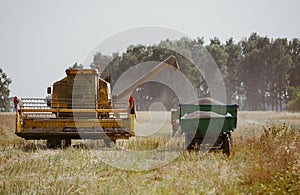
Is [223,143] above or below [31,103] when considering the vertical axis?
below

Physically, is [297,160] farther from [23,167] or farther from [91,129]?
[91,129]

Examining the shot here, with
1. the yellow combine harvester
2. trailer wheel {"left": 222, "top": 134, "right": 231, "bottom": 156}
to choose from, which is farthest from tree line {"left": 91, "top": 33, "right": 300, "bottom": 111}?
trailer wheel {"left": 222, "top": 134, "right": 231, "bottom": 156}

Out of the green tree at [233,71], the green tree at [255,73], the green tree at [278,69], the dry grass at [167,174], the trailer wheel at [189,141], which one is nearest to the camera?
the dry grass at [167,174]

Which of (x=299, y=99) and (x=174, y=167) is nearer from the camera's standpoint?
(x=174, y=167)

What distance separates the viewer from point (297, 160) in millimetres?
8078

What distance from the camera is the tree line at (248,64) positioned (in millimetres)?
64625

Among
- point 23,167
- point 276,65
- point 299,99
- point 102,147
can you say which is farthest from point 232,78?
point 23,167

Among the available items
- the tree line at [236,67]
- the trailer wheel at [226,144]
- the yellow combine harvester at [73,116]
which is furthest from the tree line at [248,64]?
the trailer wheel at [226,144]

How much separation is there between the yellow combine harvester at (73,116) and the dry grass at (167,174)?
1787mm

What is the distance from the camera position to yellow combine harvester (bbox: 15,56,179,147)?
13422 millimetres

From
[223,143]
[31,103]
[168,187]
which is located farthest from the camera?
[31,103]

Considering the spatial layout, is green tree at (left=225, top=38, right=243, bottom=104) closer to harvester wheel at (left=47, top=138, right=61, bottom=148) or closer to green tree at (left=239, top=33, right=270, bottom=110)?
green tree at (left=239, top=33, right=270, bottom=110)

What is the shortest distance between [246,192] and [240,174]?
1338mm

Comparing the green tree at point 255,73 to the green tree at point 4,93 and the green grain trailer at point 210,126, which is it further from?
the green grain trailer at point 210,126
